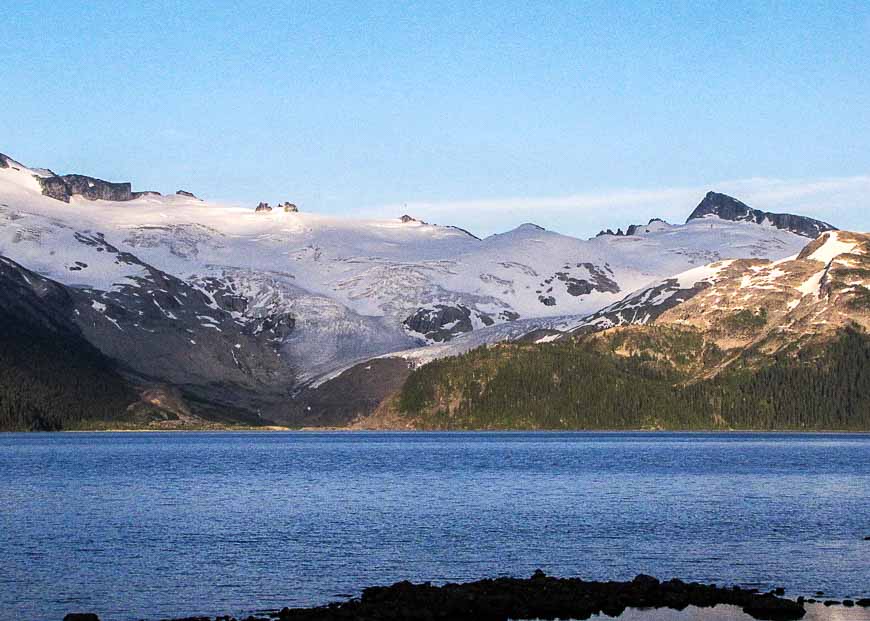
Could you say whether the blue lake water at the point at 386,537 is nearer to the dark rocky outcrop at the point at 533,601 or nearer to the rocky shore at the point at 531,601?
the rocky shore at the point at 531,601

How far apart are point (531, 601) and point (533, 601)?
0.36 feet

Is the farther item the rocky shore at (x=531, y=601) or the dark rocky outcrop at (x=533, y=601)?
the dark rocky outcrop at (x=533, y=601)

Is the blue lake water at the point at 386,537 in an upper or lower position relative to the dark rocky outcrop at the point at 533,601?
lower

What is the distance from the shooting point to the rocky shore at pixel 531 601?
7362cm

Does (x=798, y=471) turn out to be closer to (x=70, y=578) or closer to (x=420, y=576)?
(x=420, y=576)

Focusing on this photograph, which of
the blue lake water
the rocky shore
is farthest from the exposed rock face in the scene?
the blue lake water

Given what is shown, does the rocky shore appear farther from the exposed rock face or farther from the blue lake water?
the blue lake water

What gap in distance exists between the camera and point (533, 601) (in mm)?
76375

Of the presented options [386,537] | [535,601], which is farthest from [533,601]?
[386,537]

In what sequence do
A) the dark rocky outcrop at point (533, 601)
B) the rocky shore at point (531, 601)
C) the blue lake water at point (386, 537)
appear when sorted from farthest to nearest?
1. the blue lake water at point (386, 537)
2. the dark rocky outcrop at point (533, 601)
3. the rocky shore at point (531, 601)

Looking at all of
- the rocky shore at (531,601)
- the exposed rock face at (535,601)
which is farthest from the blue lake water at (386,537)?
the exposed rock face at (535,601)

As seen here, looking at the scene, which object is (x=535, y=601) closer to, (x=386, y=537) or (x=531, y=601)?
(x=531, y=601)

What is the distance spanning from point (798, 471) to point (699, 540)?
280 feet

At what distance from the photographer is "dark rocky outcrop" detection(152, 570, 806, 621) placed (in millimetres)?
73812
